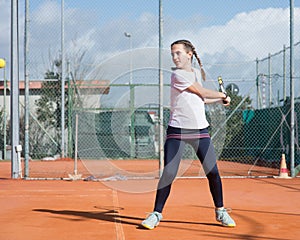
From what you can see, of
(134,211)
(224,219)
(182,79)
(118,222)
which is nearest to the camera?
(182,79)

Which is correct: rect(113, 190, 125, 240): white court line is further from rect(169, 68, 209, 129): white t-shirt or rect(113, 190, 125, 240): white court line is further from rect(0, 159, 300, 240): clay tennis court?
rect(169, 68, 209, 129): white t-shirt

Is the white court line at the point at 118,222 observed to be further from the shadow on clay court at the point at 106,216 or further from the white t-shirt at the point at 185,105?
the white t-shirt at the point at 185,105

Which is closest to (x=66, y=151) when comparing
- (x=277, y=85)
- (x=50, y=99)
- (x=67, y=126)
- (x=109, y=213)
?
(x=67, y=126)

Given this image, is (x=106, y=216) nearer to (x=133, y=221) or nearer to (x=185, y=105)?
(x=133, y=221)

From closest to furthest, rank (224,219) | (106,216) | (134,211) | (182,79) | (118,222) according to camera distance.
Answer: (182,79) → (224,219) → (118,222) → (106,216) → (134,211)

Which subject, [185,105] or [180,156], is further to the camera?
[180,156]

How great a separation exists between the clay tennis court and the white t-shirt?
997mm

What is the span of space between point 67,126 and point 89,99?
1400 mm

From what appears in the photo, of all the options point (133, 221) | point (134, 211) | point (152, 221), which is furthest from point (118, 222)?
point (134, 211)

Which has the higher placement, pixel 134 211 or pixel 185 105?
pixel 185 105

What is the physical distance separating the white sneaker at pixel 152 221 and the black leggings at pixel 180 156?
0.07 meters

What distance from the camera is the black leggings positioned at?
17.5ft

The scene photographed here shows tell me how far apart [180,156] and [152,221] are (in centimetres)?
66

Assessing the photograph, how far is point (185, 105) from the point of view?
5242 millimetres
